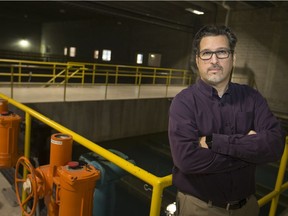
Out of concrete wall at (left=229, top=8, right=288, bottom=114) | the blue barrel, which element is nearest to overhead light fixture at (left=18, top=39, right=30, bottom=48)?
concrete wall at (left=229, top=8, right=288, bottom=114)

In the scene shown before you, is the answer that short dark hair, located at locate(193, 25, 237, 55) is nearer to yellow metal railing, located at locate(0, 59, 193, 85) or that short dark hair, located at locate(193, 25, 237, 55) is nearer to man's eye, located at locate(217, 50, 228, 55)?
man's eye, located at locate(217, 50, 228, 55)

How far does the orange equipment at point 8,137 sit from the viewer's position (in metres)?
3.47

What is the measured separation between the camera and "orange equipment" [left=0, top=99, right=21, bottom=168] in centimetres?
347

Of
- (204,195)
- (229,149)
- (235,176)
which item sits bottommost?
(204,195)

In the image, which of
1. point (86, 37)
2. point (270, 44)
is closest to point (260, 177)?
point (270, 44)

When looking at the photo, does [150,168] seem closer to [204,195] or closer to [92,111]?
[92,111]

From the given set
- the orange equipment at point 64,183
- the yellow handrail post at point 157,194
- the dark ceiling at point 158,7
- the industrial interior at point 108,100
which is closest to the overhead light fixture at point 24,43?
the industrial interior at point 108,100

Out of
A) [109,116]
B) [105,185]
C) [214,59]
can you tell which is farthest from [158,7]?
[214,59]

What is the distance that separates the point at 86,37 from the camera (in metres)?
24.1

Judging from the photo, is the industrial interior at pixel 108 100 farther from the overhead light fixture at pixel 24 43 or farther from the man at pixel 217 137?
the man at pixel 217 137

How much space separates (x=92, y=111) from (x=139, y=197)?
3.91 meters

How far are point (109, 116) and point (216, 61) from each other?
357 inches

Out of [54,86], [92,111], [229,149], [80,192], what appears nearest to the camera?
[229,149]

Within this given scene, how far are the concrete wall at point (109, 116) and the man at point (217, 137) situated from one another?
24.0ft
